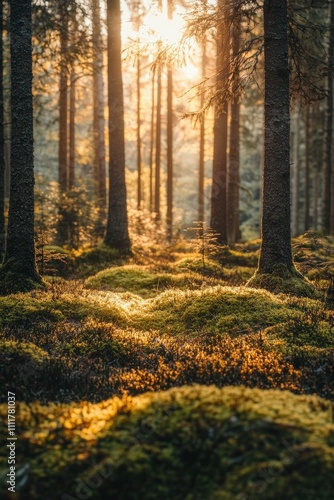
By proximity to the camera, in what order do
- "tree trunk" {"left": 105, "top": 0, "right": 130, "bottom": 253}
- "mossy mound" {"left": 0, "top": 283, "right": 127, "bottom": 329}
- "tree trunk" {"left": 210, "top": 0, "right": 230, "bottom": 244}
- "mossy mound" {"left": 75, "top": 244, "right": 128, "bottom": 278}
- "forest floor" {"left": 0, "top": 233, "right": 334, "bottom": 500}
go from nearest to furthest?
"forest floor" {"left": 0, "top": 233, "right": 334, "bottom": 500}, "mossy mound" {"left": 0, "top": 283, "right": 127, "bottom": 329}, "mossy mound" {"left": 75, "top": 244, "right": 128, "bottom": 278}, "tree trunk" {"left": 105, "top": 0, "right": 130, "bottom": 253}, "tree trunk" {"left": 210, "top": 0, "right": 230, "bottom": 244}

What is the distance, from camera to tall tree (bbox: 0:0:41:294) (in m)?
8.52

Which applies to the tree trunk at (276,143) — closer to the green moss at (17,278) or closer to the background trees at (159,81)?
the background trees at (159,81)

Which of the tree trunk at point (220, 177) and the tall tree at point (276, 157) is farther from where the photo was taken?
the tree trunk at point (220, 177)

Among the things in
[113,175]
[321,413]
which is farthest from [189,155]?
[321,413]

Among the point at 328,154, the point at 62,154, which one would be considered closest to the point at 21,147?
the point at 62,154

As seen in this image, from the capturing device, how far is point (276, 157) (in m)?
9.04

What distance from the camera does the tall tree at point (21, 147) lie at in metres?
8.52

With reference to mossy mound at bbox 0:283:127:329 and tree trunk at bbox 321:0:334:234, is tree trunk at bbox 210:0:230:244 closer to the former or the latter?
tree trunk at bbox 321:0:334:234

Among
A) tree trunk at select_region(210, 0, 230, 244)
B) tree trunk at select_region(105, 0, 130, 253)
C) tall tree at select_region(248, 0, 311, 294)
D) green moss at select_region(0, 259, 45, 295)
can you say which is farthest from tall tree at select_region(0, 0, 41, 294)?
tree trunk at select_region(210, 0, 230, 244)

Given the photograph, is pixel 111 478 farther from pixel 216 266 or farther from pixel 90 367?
pixel 216 266

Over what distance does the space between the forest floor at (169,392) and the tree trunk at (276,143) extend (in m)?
1.47

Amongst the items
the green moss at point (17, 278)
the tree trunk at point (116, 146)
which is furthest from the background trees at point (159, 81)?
the green moss at point (17, 278)

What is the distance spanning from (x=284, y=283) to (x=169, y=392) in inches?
234

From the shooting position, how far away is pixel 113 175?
14.3m
